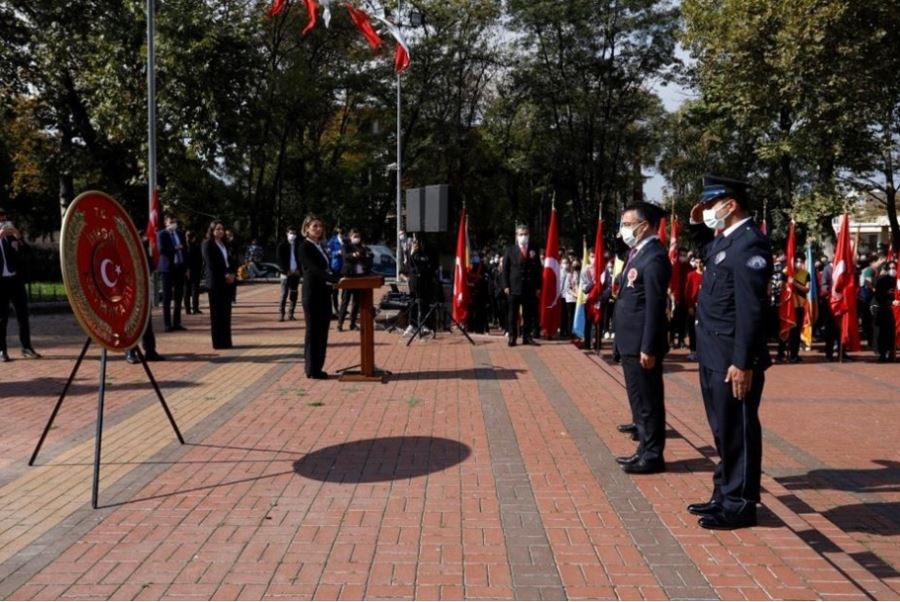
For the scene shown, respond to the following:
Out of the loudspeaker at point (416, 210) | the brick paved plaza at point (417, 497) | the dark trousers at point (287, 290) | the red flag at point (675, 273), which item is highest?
the loudspeaker at point (416, 210)

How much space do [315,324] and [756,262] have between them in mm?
6376

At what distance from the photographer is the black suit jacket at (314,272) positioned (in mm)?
10031

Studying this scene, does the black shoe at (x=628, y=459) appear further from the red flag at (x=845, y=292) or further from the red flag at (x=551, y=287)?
the red flag at (x=845, y=292)

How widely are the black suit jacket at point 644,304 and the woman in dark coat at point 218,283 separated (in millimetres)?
8186

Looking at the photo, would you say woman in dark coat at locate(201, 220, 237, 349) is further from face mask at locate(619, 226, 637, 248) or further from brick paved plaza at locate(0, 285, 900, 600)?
face mask at locate(619, 226, 637, 248)

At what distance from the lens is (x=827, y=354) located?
1554 centimetres

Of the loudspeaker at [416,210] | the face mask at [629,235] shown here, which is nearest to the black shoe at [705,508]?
the face mask at [629,235]

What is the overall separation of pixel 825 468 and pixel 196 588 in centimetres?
540

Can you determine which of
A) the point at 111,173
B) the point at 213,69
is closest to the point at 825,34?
the point at 213,69

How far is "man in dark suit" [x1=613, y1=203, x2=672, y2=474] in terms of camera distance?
6.02 m

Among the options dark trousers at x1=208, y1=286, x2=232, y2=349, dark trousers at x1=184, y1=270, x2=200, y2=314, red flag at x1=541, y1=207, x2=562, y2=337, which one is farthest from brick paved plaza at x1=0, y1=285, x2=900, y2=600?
dark trousers at x1=184, y1=270, x2=200, y2=314

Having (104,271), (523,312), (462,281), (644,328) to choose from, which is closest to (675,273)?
(523,312)

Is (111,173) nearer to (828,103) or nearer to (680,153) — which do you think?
(828,103)

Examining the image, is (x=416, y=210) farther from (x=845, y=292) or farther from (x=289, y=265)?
(x=845, y=292)
